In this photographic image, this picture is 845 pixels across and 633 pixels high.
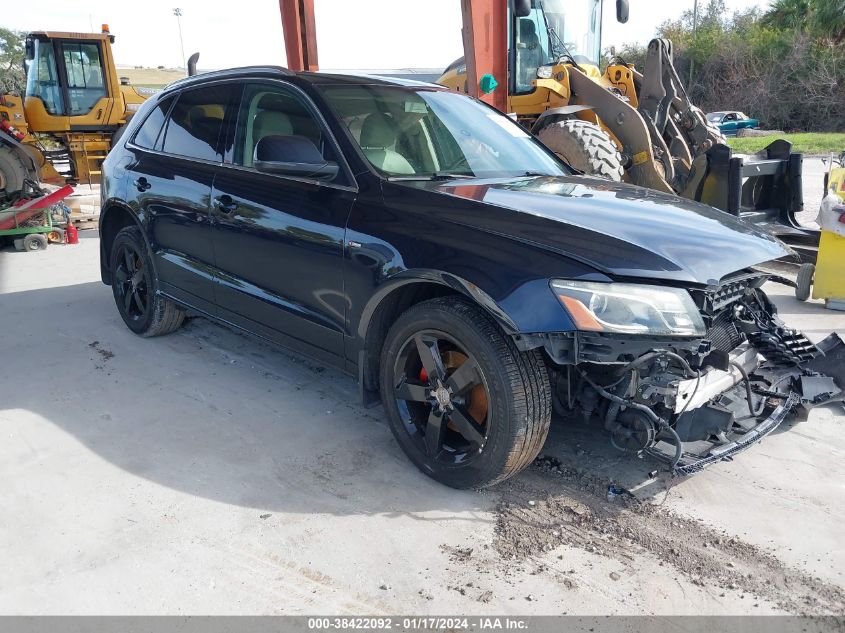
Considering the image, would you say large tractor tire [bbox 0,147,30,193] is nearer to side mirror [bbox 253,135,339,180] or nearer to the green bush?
side mirror [bbox 253,135,339,180]

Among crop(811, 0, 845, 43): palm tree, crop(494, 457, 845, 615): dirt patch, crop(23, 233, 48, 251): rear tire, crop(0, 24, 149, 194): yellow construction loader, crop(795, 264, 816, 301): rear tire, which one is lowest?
crop(494, 457, 845, 615): dirt patch

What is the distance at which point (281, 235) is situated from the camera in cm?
375

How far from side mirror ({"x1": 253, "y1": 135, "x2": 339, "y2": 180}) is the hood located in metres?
0.46

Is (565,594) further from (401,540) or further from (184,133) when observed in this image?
(184,133)

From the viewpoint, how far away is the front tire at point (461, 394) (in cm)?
289

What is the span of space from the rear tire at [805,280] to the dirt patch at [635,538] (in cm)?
382

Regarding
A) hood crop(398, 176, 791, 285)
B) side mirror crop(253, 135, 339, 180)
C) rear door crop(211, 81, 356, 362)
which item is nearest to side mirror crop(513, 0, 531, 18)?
rear door crop(211, 81, 356, 362)

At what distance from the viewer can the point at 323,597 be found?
2.57 m

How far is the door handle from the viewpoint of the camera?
4047 mm

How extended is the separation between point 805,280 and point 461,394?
434 centimetres

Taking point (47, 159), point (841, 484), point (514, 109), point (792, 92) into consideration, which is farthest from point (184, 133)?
point (792, 92)

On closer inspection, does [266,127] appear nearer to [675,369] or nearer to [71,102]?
Answer: [675,369]

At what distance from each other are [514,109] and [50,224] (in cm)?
624

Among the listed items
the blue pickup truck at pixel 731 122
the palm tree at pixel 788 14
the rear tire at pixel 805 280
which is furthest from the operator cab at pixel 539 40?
the palm tree at pixel 788 14
